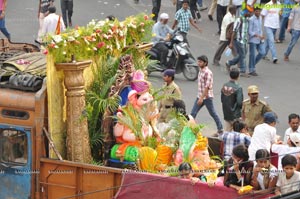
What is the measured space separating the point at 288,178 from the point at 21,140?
3.35m

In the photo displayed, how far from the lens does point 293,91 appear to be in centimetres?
1859

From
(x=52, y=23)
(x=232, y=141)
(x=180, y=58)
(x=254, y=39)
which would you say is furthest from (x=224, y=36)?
(x=232, y=141)

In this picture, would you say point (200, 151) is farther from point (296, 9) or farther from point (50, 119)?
point (296, 9)

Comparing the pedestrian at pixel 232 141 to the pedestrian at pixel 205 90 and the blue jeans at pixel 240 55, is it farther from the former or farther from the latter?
the blue jeans at pixel 240 55

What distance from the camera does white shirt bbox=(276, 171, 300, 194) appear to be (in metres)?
10.3

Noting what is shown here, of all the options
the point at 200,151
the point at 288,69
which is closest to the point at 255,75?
the point at 288,69

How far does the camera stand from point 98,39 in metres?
11.8

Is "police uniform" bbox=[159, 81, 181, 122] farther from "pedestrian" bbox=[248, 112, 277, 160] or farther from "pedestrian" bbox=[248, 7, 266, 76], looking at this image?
"pedestrian" bbox=[248, 7, 266, 76]

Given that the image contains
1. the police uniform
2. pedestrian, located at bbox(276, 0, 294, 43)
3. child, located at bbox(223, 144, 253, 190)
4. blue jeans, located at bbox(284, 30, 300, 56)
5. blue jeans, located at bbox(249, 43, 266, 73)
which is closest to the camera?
child, located at bbox(223, 144, 253, 190)

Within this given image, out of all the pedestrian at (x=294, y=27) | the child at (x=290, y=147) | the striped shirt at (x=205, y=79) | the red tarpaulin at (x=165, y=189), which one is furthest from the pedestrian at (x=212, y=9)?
the red tarpaulin at (x=165, y=189)

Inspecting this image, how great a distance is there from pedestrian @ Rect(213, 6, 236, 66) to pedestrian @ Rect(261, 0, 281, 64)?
3.76 feet

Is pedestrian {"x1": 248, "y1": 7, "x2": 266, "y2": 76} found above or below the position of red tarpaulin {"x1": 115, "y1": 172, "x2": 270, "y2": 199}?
above

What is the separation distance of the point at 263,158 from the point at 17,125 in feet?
10.1

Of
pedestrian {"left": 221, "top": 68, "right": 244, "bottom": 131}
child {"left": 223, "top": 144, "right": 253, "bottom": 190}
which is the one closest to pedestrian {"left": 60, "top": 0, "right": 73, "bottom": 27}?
pedestrian {"left": 221, "top": 68, "right": 244, "bottom": 131}
